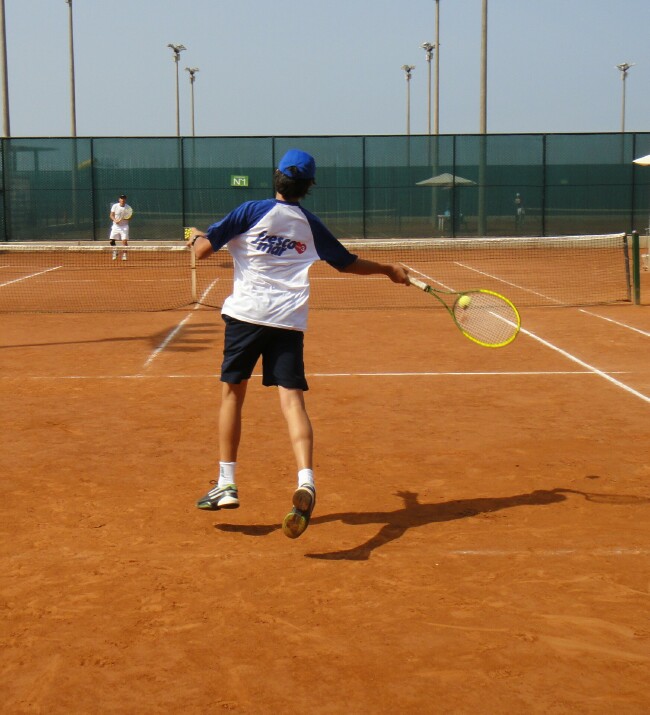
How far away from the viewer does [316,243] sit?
180 inches

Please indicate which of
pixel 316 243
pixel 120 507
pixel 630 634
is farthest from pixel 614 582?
pixel 120 507

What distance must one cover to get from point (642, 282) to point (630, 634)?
15743 millimetres

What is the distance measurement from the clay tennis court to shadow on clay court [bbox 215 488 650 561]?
0.02m

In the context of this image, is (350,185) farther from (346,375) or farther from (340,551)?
(340,551)

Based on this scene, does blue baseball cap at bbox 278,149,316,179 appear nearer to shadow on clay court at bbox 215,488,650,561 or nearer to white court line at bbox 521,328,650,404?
shadow on clay court at bbox 215,488,650,561

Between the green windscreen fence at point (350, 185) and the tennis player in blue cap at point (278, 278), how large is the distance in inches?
960

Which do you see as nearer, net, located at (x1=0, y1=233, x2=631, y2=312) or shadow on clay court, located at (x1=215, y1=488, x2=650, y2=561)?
shadow on clay court, located at (x1=215, y1=488, x2=650, y2=561)

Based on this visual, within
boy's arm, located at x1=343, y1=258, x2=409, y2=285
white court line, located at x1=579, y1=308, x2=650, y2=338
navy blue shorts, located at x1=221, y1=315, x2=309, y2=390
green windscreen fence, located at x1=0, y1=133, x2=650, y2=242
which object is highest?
green windscreen fence, located at x1=0, y1=133, x2=650, y2=242

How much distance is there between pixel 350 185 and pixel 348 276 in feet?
29.4

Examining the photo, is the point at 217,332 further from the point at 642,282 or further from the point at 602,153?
the point at 602,153

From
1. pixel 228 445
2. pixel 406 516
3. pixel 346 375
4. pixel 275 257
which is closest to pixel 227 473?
pixel 228 445

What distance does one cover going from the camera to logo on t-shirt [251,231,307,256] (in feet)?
14.7

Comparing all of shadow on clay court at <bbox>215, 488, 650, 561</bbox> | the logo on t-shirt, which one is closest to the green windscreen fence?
shadow on clay court at <bbox>215, 488, 650, 561</bbox>

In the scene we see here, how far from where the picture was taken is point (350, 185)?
2931 cm
